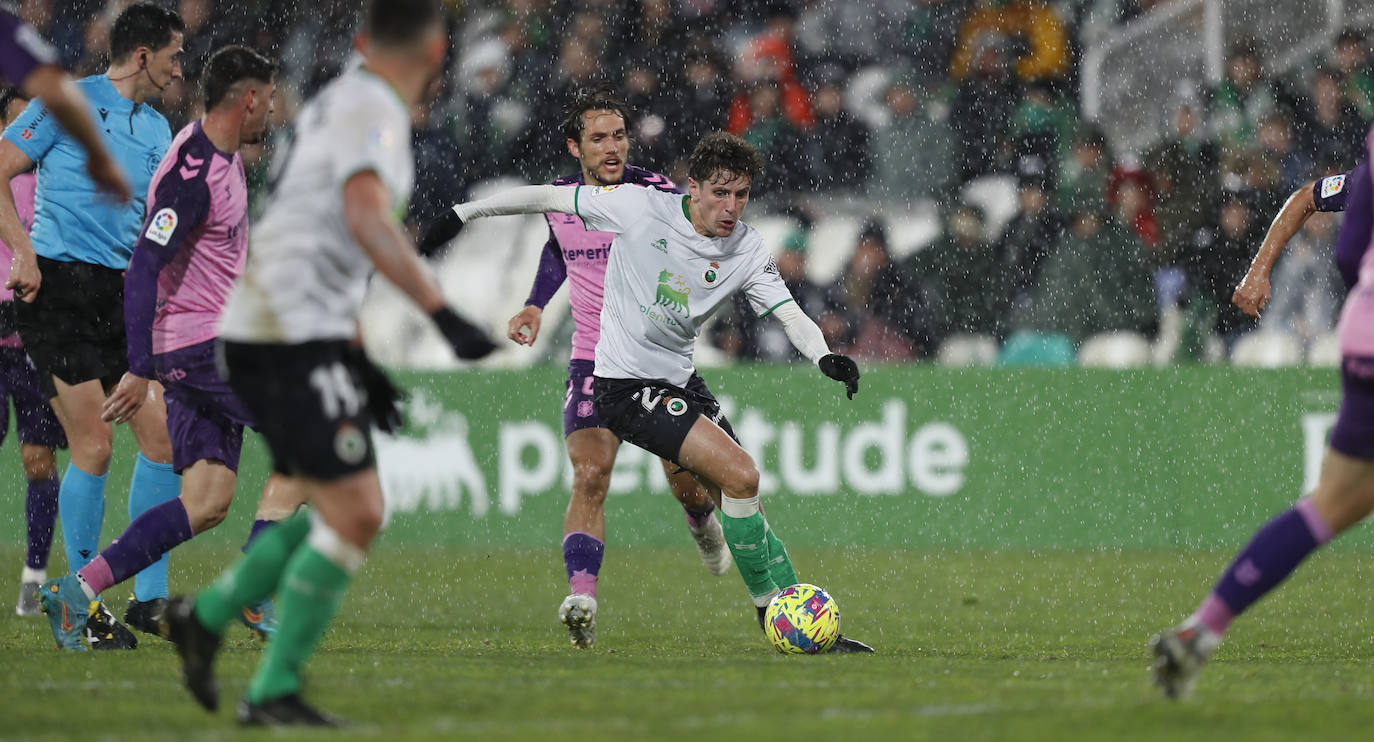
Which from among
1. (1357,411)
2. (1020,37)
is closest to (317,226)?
(1357,411)

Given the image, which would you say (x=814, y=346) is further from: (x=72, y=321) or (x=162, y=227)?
(x=72, y=321)

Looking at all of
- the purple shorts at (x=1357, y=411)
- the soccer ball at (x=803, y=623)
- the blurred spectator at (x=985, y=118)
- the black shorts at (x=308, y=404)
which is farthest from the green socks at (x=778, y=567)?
the blurred spectator at (x=985, y=118)

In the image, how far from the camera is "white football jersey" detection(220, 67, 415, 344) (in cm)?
483

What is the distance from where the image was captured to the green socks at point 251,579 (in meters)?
5.00

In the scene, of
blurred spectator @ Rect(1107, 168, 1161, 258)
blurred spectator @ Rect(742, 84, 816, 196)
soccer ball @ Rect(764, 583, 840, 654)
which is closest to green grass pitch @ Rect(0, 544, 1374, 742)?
soccer ball @ Rect(764, 583, 840, 654)

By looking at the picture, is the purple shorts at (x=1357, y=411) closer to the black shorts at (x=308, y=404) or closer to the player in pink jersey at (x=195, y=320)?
the black shorts at (x=308, y=404)

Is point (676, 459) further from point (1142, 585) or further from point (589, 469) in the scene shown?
point (1142, 585)

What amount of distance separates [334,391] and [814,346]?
3320 millimetres

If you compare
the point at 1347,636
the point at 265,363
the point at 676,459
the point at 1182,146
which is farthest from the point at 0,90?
the point at 1182,146

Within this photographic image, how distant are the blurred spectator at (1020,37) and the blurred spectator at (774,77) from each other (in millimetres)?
1449

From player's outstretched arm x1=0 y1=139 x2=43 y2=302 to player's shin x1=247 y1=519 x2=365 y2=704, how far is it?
3.46 m

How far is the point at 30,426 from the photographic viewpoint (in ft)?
31.2

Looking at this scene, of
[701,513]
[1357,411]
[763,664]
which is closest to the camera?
[1357,411]

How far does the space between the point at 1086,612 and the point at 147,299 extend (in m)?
5.11
